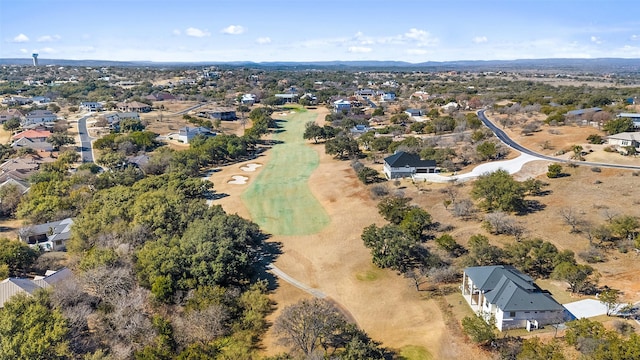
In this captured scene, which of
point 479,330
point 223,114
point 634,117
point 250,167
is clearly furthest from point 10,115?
point 634,117

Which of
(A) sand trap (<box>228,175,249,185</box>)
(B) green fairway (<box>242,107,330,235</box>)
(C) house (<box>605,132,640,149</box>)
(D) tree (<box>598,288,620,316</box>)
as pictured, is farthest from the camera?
(A) sand trap (<box>228,175,249,185</box>)

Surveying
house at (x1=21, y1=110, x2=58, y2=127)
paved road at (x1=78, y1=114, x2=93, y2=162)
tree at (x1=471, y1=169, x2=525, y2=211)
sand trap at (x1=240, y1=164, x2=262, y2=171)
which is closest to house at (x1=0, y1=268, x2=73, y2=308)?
tree at (x1=471, y1=169, x2=525, y2=211)

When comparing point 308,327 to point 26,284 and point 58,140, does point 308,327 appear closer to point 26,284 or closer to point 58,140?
point 26,284

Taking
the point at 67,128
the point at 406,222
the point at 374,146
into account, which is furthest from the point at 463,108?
the point at 67,128

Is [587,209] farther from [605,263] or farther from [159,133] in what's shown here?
[159,133]

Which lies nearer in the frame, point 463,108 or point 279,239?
point 279,239

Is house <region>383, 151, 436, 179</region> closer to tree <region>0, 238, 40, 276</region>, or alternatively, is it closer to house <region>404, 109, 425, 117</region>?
tree <region>0, 238, 40, 276</region>

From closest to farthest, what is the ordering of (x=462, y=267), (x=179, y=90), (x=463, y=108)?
(x=462, y=267)
(x=463, y=108)
(x=179, y=90)
